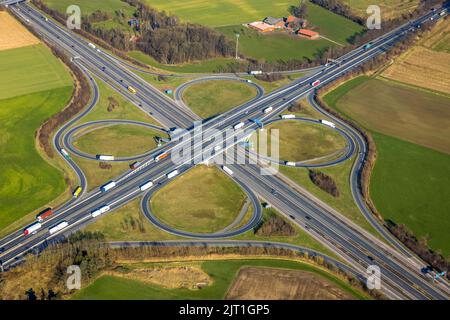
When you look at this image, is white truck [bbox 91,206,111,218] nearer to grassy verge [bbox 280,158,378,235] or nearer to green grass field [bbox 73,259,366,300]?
green grass field [bbox 73,259,366,300]

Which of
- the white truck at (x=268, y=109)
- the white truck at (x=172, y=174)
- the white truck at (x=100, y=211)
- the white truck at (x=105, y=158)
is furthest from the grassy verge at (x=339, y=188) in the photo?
the white truck at (x=100, y=211)

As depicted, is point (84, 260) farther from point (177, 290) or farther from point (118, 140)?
point (118, 140)

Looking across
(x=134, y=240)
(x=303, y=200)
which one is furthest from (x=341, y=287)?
(x=134, y=240)

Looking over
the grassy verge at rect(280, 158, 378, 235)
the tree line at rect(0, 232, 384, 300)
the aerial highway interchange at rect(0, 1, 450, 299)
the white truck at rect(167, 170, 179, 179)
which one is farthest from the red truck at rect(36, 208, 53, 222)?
the grassy verge at rect(280, 158, 378, 235)

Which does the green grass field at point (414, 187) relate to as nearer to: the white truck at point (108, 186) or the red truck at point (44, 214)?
the white truck at point (108, 186)

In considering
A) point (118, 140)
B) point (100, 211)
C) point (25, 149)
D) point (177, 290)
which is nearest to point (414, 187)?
point (177, 290)

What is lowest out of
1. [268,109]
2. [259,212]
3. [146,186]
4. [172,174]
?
[259,212]
